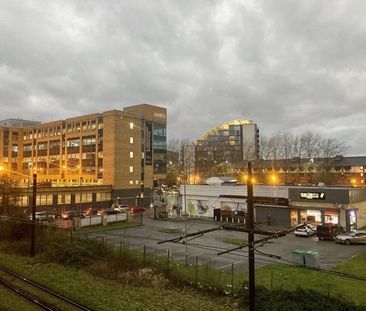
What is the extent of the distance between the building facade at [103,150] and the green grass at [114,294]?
166ft

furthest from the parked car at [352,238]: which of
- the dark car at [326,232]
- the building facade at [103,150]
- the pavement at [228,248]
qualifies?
the building facade at [103,150]

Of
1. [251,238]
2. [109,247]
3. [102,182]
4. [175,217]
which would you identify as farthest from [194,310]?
[102,182]

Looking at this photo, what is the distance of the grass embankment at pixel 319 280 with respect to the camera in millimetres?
20550

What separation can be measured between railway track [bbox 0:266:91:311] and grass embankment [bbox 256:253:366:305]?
37.8 feet

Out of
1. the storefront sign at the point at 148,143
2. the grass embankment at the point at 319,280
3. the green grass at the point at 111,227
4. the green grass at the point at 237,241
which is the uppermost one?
the storefront sign at the point at 148,143

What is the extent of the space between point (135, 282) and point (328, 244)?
74.3ft

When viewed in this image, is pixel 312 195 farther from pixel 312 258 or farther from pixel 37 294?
pixel 37 294

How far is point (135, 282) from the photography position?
883 inches

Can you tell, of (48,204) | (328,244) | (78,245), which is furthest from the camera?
(48,204)

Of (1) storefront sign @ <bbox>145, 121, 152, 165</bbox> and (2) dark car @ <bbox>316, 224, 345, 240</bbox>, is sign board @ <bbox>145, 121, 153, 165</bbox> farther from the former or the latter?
(2) dark car @ <bbox>316, 224, 345, 240</bbox>

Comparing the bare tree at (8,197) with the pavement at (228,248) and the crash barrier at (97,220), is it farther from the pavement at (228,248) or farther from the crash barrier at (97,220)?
the pavement at (228,248)

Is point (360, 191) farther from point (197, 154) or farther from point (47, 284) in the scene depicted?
point (197, 154)

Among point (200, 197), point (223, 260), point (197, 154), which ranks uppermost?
point (197, 154)

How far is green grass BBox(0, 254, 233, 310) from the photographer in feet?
59.7
